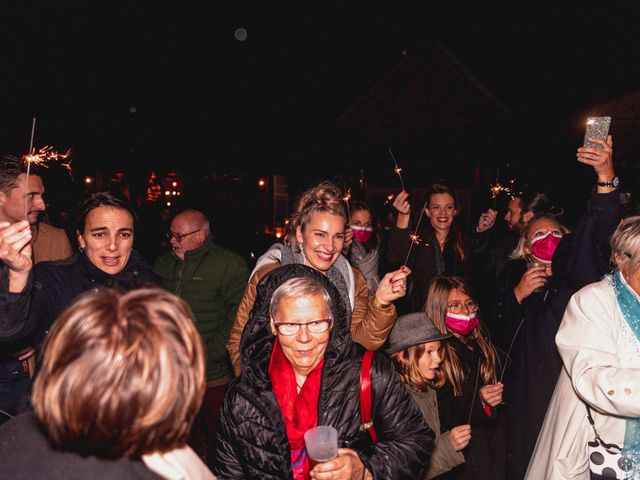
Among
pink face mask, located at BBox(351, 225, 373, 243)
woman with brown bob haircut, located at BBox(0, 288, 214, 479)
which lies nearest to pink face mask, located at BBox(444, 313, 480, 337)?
pink face mask, located at BBox(351, 225, 373, 243)

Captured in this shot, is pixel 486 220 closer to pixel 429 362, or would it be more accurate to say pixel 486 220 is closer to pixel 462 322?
pixel 462 322

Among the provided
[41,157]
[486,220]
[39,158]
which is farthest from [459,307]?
[41,157]

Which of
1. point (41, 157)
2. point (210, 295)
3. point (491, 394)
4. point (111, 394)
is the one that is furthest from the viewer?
point (41, 157)

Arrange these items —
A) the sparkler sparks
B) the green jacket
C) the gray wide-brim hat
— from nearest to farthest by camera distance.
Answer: the sparkler sparks < the gray wide-brim hat < the green jacket

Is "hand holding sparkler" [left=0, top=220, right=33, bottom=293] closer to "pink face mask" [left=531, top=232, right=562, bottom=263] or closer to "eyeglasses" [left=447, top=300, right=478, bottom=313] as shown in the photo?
"eyeglasses" [left=447, top=300, right=478, bottom=313]

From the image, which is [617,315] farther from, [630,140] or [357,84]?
[357,84]

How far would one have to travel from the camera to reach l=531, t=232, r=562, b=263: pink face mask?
362 cm

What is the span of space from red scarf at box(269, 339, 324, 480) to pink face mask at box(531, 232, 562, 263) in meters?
2.28

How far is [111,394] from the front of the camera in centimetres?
116

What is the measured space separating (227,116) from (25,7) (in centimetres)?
636

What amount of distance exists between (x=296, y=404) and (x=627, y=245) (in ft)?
6.09

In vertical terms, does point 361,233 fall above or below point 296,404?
above

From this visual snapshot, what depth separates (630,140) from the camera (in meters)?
12.5

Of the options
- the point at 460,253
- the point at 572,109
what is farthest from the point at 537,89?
the point at 460,253
